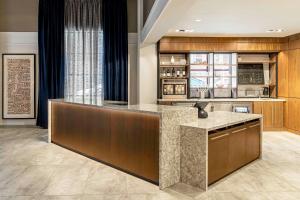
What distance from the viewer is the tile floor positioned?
3303mm

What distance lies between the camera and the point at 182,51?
759cm

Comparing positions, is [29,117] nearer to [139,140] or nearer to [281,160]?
[139,140]

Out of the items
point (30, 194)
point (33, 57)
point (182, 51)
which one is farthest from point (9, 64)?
point (30, 194)

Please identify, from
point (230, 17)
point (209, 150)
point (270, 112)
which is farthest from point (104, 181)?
point (270, 112)

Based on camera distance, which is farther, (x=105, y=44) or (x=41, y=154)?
(x=105, y=44)

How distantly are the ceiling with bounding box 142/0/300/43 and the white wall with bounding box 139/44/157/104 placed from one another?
792 millimetres

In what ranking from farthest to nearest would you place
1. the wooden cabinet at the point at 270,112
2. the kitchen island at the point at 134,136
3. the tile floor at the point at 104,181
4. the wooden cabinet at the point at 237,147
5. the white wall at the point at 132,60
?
the white wall at the point at 132,60 → the wooden cabinet at the point at 270,112 → the wooden cabinet at the point at 237,147 → the kitchen island at the point at 134,136 → the tile floor at the point at 104,181

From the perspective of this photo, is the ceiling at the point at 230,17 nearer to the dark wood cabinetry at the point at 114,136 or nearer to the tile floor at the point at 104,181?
the dark wood cabinetry at the point at 114,136

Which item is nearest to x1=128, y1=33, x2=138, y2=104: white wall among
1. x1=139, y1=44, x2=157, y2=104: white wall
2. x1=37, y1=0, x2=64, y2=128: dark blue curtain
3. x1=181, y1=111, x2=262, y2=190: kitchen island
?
x1=139, y1=44, x2=157, y2=104: white wall

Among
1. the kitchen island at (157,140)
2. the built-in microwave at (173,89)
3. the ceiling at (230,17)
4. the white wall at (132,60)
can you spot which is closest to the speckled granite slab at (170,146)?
the kitchen island at (157,140)

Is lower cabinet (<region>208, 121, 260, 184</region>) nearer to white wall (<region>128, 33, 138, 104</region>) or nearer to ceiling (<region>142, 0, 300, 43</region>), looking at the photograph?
ceiling (<region>142, 0, 300, 43</region>)

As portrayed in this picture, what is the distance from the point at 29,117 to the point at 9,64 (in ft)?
5.28

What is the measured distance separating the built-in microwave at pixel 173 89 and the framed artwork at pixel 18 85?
3779 millimetres

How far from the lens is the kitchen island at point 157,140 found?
11.5 feet
